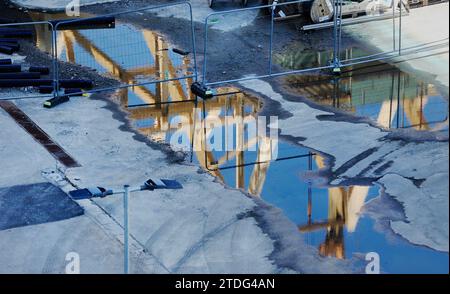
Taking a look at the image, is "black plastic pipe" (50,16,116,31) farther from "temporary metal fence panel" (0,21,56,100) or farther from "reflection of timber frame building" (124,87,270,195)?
"reflection of timber frame building" (124,87,270,195)

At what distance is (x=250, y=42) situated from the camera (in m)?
24.7

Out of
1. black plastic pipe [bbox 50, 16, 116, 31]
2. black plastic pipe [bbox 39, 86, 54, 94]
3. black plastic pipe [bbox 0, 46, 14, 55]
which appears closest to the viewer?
black plastic pipe [bbox 39, 86, 54, 94]

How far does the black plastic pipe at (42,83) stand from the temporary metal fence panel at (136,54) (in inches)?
8.8

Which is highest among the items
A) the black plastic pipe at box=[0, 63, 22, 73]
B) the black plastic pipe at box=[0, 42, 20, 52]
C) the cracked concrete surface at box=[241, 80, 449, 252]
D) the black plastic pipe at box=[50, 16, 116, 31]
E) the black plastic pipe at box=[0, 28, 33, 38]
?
the black plastic pipe at box=[50, 16, 116, 31]

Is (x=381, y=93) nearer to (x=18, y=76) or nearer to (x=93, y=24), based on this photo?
(x=18, y=76)

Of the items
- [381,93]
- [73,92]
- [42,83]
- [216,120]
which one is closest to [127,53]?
[42,83]

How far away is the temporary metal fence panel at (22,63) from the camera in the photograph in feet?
72.3

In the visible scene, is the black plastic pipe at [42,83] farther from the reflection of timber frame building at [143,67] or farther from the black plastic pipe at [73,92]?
the reflection of timber frame building at [143,67]

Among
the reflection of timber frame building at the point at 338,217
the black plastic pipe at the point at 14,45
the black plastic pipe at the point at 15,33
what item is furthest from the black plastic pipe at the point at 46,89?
the reflection of timber frame building at the point at 338,217

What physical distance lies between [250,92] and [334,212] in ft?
18.5

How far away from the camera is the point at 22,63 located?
23.6 metres

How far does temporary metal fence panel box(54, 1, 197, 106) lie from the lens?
22219mm

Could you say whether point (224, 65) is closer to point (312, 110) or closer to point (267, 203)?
point (312, 110)

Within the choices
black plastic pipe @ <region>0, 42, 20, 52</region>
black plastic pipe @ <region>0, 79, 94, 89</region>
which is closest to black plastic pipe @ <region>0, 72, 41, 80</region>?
black plastic pipe @ <region>0, 79, 94, 89</region>
